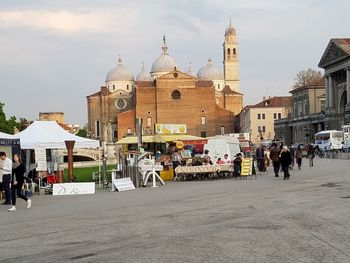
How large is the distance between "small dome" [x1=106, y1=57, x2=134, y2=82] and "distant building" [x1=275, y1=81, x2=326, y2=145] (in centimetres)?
3749

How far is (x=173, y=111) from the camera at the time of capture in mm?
118562

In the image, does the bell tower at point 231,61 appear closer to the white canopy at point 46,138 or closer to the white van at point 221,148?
the white van at point 221,148

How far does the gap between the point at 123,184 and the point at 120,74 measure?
381 ft

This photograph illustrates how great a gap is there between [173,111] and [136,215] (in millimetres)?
102552

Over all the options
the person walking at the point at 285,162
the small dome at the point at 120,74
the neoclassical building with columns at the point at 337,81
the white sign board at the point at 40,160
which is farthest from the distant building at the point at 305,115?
Answer: the white sign board at the point at 40,160

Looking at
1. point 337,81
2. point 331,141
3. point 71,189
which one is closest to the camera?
point 71,189

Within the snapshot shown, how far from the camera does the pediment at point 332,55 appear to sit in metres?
95.0

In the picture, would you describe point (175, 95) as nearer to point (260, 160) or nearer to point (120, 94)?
point (120, 94)

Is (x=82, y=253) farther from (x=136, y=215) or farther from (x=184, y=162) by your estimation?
(x=184, y=162)

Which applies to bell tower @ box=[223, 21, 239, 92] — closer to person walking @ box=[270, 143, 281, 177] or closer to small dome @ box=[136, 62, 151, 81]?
small dome @ box=[136, 62, 151, 81]

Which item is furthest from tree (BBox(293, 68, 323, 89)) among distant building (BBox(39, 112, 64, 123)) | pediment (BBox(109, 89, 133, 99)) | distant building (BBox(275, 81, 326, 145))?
distant building (BBox(39, 112, 64, 123))

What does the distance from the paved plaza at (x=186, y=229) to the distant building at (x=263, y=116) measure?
112416 mm

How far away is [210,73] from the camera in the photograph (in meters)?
148

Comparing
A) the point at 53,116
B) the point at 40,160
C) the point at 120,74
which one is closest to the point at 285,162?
the point at 40,160
